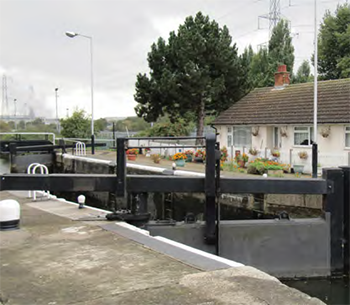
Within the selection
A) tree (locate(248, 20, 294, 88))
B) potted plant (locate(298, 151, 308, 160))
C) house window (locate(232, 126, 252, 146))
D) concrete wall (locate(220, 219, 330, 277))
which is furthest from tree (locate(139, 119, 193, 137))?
concrete wall (locate(220, 219, 330, 277))

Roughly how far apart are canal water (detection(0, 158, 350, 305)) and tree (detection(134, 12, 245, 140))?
1822 centimetres

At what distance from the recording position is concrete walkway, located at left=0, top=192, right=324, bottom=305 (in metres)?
3.47

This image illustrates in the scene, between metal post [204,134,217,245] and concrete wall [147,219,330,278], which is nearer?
metal post [204,134,217,245]

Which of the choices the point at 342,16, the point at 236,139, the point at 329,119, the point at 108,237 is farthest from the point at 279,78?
the point at 108,237

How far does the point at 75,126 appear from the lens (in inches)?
1368

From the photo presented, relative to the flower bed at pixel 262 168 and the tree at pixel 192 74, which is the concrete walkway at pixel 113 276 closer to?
the flower bed at pixel 262 168

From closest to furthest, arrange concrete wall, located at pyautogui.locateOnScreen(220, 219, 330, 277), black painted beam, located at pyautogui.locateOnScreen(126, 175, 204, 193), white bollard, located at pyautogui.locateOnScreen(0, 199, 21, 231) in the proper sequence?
1. white bollard, located at pyautogui.locateOnScreen(0, 199, 21, 231)
2. black painted beam, located at pyautogui.locateOnScreen(126, 175, 204, 193)
3. concrete wall, located at pyautogui.locateOnScreen(220, 219, 330, 277)

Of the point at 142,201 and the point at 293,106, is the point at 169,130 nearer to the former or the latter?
the point at 293,106

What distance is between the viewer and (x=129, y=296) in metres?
3.54

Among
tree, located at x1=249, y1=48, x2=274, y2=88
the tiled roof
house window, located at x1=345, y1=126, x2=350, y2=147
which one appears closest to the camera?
house window, located at x1=345, y1=126, x2=350, y2=147

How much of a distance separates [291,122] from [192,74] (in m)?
7.55

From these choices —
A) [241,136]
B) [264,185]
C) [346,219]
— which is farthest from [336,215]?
[241,136]

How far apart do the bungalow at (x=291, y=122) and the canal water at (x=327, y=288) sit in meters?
6.39

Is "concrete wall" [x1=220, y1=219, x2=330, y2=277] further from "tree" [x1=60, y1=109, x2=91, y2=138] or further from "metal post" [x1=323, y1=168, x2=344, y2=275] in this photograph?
"tree" [x1=60, y1=109, x2=91, y2=138]
